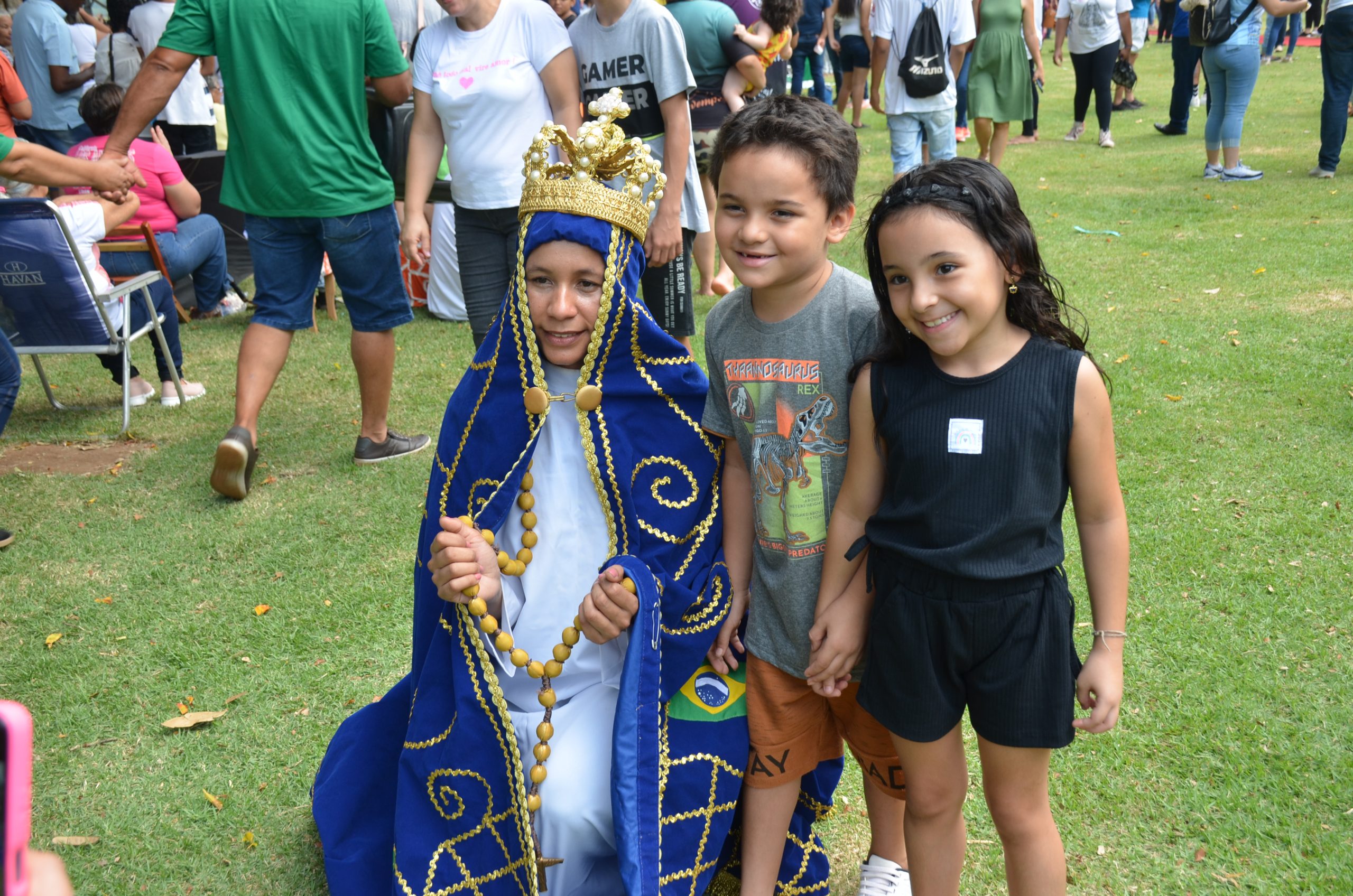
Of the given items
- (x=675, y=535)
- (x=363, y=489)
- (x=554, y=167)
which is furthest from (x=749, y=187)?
(x=363, y=489)

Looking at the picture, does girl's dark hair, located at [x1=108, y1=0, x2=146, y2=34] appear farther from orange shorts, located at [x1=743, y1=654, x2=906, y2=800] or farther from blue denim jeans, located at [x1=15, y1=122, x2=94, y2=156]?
orange shorts, located at [x1=743, y1=654, x2=906, y2=800]

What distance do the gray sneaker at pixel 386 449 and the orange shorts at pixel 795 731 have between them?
3066 mm

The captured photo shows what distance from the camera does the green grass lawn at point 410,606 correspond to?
8.12 ft

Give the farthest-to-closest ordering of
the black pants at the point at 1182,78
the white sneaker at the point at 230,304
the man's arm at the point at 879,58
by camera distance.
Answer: the black pants at the point at 1182,78
the man's arm at the point at 879,58
the white sneaker at the point at 230,304

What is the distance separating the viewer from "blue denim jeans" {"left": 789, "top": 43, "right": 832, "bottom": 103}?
13.9 meters

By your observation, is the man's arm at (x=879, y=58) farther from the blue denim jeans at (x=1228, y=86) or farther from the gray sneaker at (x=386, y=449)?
the gray sneaker at (x=386, y=449)

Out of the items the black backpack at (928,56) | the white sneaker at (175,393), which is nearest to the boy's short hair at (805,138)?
the white sneaker at (175,393)

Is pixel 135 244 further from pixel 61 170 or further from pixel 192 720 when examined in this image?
pixel 192 720

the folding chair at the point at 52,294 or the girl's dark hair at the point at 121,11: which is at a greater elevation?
the girl's dark hair at the point at 121,11

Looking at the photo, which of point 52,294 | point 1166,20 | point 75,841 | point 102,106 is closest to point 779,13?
point 102,106

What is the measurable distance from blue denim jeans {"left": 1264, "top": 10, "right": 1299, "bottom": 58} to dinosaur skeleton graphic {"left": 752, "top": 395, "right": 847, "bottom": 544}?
18931 mm

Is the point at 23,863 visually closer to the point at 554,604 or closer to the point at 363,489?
the point at 554,604

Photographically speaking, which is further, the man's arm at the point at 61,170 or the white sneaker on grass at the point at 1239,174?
the white sneaker on grass at the point at 1239,174

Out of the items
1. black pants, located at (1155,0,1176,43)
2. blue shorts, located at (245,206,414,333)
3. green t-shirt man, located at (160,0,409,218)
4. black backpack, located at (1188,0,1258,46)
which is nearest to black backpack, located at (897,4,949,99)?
black backpack, located at (1188,0,1258,46)
